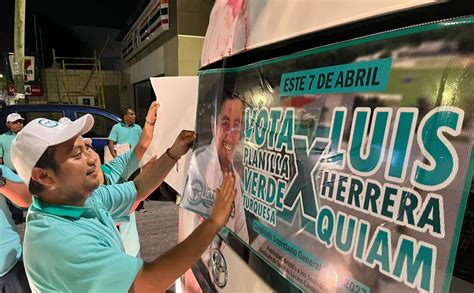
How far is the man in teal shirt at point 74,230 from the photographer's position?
1105mm

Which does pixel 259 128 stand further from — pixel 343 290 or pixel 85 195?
pixel 85 195

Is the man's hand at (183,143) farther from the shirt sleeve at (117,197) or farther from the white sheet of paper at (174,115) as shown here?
the shirt sleeve at (117,197)

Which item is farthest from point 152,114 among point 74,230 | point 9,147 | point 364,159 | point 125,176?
point 9,147

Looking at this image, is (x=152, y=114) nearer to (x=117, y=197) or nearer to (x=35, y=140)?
(x=117, y=197)

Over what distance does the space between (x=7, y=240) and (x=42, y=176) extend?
138 cm

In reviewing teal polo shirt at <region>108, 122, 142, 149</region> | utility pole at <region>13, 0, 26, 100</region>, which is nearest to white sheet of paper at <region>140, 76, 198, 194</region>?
teal polo shirt at <region>108, 122, 142, 149</region>

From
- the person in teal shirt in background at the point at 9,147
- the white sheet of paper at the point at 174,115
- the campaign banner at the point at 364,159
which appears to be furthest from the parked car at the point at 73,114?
the campaign banner at the point at 364,159

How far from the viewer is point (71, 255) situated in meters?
1.10

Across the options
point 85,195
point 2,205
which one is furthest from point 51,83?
point 85,195

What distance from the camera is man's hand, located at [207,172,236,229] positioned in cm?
119

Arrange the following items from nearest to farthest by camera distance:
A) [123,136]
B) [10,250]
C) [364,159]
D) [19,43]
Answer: [364,159]
[10,250]
[123,136]
[19,43]

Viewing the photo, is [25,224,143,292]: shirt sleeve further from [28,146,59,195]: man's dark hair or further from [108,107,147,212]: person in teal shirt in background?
[108,107,147,212]: person in teal shirt in background

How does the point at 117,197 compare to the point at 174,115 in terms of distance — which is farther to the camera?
the point at 174,115

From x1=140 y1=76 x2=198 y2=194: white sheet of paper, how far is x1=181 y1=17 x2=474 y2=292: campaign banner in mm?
866
